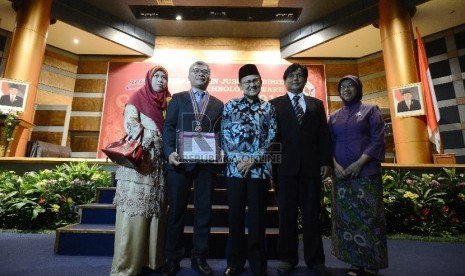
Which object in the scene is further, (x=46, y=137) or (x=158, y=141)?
(x=46, y=137)

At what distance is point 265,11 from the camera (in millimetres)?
6316

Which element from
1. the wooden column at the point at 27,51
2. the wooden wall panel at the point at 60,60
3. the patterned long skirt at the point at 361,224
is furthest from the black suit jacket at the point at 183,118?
the wooden wall panel at the point at 60,60

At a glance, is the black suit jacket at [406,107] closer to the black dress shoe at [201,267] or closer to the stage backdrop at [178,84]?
the stage backdrop at [178,84]

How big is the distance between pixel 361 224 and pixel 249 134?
100 centimetres

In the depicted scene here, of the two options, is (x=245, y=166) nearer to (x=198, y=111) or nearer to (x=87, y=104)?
(x=198, y=111)

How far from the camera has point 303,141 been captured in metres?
2.00

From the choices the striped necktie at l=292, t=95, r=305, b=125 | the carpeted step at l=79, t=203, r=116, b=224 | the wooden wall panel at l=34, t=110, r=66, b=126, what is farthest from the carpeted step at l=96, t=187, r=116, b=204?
the wooden wall panel at l=34, t=110, r=66, b=126

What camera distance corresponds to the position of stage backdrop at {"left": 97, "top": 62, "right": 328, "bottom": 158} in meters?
6.76

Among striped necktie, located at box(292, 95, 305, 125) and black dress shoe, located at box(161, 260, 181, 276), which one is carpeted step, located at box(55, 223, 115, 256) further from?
striped necktie, located at box(292, 95, 305, 125)

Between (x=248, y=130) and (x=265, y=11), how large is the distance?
526 centimetres

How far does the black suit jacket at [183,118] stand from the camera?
1.97m

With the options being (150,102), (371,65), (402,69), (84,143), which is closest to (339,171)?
(150,102)

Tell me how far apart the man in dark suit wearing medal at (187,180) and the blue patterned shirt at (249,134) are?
0.42 feet

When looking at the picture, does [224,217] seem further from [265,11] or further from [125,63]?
[125,63]
